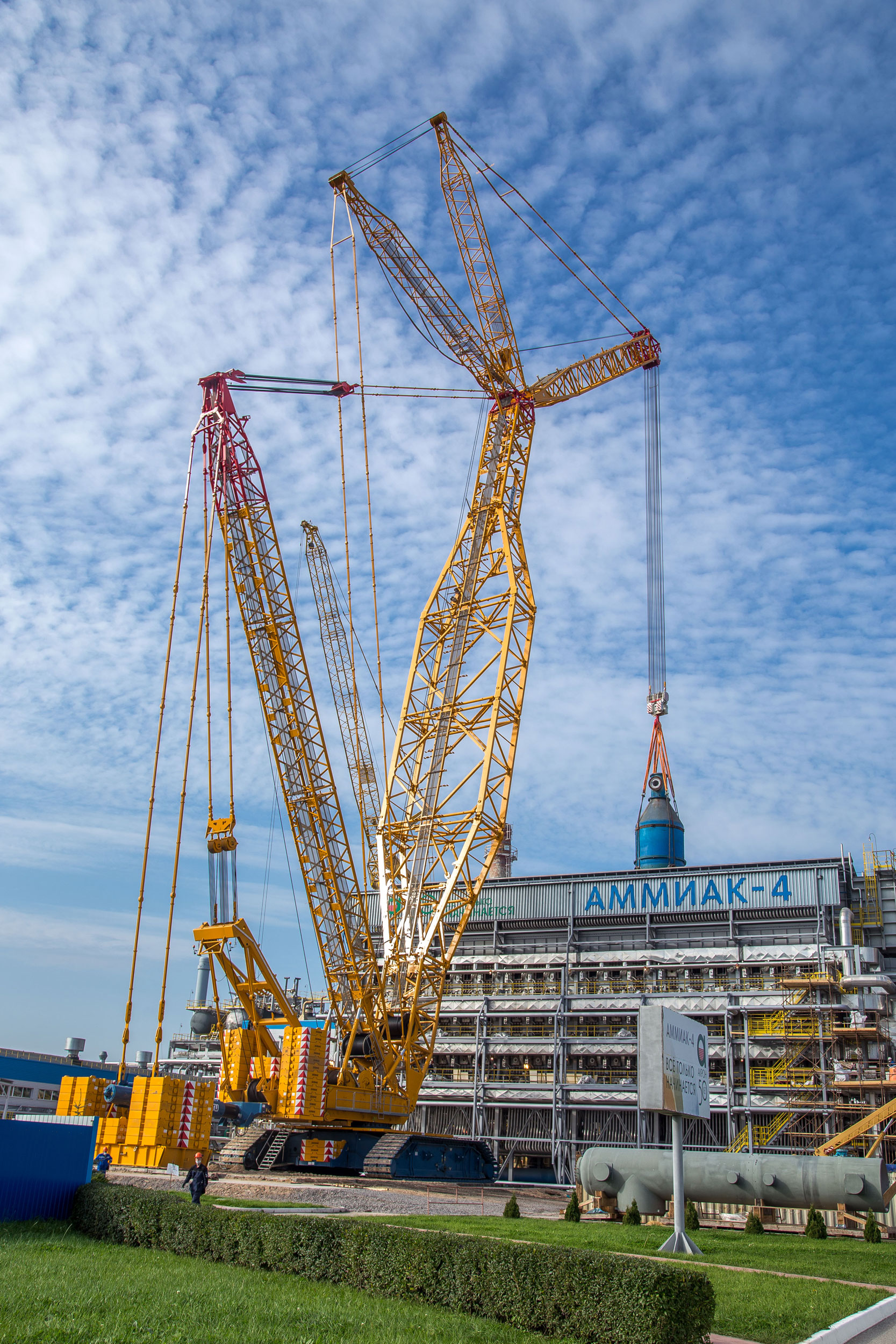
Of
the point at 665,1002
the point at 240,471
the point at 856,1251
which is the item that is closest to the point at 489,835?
the point at 665,1002

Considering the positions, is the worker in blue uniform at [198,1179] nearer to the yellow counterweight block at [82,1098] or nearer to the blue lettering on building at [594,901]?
the yellow counterweight block at [82,1098]

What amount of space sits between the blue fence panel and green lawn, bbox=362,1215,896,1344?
795 cm

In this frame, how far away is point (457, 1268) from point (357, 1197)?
20.0 m

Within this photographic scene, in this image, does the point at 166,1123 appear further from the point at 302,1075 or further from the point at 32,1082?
the point at 32,1082

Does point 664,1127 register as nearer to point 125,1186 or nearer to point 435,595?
point 435,595

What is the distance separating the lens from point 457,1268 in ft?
48.9

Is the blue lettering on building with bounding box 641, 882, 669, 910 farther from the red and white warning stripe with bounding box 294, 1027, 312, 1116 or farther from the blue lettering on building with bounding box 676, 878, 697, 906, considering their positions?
the red and white warning stripe with bounding box 294, 1027, 312, 1116

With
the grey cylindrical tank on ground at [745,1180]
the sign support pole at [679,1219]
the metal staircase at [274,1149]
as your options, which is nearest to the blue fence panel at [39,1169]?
the sign support pole at [679,1219]

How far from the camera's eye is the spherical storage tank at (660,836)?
6850 centimetres

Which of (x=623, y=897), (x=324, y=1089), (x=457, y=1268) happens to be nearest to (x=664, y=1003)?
(x=623, y=897)

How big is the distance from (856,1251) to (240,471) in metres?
41.1

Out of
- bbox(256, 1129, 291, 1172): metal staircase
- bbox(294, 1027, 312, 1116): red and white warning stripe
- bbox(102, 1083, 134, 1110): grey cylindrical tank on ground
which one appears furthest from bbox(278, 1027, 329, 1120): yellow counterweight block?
bbox(102, 1083, 134, 1110): grey cylindrical tank on ground

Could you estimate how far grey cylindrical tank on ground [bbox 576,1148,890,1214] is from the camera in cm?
3073

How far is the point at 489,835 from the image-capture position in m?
47.4
